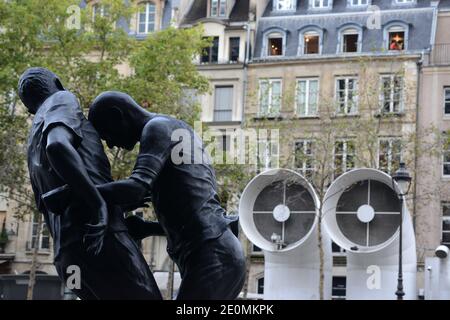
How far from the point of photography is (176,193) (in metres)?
6.85

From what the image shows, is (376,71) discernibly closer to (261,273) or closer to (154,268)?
(261,273)

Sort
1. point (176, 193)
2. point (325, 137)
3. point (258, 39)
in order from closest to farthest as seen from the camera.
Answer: point (176, 193)
point (325, 137)
point (258, 39)

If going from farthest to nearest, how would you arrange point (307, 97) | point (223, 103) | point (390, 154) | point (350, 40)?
point (223, 103) < point (350, 40) < point (307, 97) < point (390, 154)

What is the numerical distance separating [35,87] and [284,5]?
Result: 149 feet

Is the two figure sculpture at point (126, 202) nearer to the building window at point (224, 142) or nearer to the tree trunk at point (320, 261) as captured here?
the tree trunk at point (320, 261)

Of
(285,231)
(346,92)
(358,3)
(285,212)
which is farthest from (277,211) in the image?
(358,3)

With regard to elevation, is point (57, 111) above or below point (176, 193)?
above

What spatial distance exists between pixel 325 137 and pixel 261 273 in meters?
10.3

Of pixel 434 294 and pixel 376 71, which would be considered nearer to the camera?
pixel 434 294

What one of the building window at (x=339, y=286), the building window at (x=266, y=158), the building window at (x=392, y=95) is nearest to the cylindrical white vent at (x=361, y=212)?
the building window at (x=266, y=158)

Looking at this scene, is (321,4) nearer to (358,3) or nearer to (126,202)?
(358,3)

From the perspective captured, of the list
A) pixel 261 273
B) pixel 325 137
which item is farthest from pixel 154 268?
pixel 325 137

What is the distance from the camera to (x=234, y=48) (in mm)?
51125

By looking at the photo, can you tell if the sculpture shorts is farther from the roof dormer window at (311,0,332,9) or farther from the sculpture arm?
the roof dormer window at (311,0,332,9)
